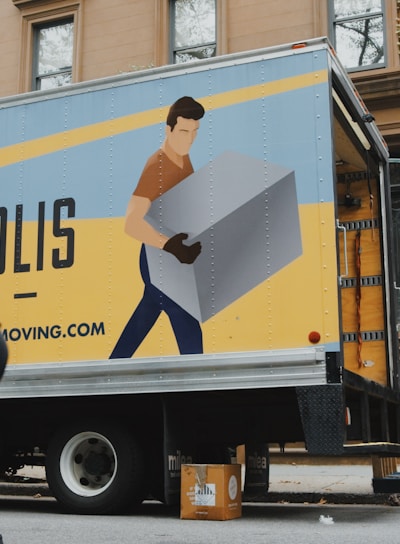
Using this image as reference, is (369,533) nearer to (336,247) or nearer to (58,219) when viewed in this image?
(336,247)

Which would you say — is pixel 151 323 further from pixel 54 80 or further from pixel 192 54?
pixel 54 80

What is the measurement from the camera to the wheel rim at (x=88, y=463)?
7879 millimetres

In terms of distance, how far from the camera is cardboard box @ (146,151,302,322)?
741 centimetres

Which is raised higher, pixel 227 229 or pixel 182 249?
pixel 227 229

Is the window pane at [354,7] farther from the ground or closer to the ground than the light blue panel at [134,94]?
farther from the ground

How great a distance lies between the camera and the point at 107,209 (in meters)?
8.04

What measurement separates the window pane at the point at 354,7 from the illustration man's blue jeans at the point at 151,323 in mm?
11005

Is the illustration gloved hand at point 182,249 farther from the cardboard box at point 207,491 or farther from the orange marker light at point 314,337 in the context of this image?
the cardboard box at point 207,491

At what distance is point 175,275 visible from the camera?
764cm

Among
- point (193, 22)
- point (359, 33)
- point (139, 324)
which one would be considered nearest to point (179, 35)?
point (193, 22)

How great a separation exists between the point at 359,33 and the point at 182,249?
35.4 feet

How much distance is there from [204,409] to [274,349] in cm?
121

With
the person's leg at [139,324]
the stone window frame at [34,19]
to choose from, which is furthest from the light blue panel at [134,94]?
the stone window frame at [34,19]

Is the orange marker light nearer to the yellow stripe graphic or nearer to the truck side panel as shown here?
the truck side panel
